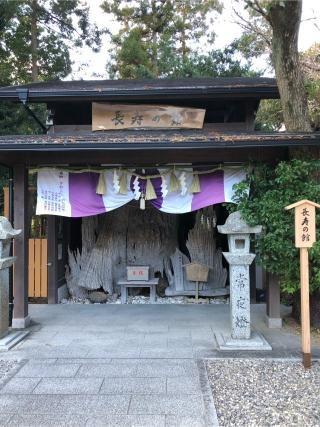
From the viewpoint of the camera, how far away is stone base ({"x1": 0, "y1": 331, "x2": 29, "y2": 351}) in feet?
22.3

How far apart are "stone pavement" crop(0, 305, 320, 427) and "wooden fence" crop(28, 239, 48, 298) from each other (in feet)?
3.69

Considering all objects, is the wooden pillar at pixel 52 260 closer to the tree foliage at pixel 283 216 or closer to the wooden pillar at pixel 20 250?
the wooden pillar at pixel 20 250

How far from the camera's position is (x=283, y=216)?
7039 millimetres

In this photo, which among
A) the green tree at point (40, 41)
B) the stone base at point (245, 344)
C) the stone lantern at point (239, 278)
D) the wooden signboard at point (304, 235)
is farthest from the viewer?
the green tree at point (40, 41)

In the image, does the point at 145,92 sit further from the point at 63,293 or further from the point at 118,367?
the point at 118,367

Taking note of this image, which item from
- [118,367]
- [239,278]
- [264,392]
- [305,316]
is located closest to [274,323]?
[239,278]

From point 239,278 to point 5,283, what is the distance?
4179mm

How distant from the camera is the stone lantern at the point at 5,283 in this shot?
7.14 metres

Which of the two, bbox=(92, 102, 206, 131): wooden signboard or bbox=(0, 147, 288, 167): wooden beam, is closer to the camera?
bbox=(0, 147, 288, 167): wooden beam

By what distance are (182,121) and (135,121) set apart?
111 centimetres

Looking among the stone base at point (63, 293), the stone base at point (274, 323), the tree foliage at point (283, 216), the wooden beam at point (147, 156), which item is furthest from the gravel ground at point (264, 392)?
the stone base at point (63, 293)

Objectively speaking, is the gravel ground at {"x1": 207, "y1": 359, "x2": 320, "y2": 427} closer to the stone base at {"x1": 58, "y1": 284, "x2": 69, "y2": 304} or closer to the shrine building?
the shrine building

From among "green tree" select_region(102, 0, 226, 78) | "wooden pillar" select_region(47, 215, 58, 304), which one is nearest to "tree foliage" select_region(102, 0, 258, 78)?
"green tree" select_region(102, 0, 226, 78)

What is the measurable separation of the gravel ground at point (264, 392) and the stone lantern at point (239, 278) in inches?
31.4
